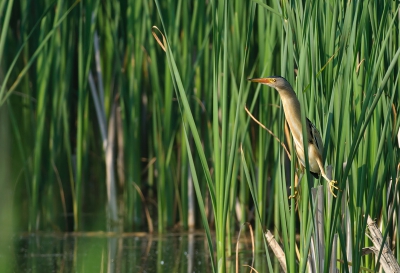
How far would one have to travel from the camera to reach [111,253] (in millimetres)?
3588

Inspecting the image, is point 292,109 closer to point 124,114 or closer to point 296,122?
point 296,122

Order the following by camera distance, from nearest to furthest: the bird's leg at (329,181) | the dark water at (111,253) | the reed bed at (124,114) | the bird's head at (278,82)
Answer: the bird's leg at (329,181) → the bird's head at (278,82) → the dark water at (111,253) → the reed bed at (124,114)

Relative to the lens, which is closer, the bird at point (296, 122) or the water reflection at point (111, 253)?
the bird at point (296, 122)

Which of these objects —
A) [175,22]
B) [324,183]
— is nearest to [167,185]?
[175,22]

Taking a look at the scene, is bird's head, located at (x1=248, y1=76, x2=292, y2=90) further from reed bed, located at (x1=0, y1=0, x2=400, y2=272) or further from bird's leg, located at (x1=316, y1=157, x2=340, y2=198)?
reed bed, located at (x1=0, y1=0, x2=400, y2=272)

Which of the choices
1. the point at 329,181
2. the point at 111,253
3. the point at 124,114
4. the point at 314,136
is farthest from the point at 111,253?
the point at 329,181

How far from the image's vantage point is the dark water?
3.28 m

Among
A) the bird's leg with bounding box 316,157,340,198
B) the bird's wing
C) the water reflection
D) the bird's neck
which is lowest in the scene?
the water reflection

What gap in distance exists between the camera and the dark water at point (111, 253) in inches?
129

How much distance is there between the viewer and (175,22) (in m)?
3.68

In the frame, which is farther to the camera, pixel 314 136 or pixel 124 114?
pixel 124 114

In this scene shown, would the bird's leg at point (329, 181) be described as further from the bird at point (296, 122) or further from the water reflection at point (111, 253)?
the water reflection at point (111, 253)

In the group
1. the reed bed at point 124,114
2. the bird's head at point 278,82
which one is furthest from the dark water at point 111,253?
the bird's head at point 278,82

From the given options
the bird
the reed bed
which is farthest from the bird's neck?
the reed bed
